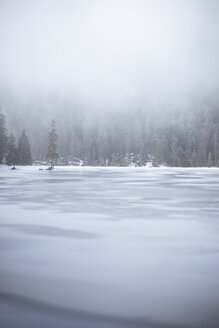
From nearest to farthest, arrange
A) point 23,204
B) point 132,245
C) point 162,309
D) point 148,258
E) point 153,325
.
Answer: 1. point 153,325
2. point 162,309
3. point 148,258
4. point 132,245
5. point 23,204

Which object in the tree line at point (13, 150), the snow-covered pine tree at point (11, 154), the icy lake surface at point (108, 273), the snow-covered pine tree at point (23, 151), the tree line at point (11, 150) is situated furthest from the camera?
the snow-covered pine tree at point (23, 151)

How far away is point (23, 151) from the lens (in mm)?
87250

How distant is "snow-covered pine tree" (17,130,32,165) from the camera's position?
85.9 m

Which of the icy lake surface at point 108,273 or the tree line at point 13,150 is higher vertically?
the tree line at point 13,150

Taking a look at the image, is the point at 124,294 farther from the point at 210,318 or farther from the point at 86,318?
the point at 210,318

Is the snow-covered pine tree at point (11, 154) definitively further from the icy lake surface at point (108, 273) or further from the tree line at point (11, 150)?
A: the icy lake surface at point (108, 273)

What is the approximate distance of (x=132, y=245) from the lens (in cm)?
827

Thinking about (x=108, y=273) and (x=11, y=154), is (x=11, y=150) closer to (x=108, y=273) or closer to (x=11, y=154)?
(x=11, y=154)

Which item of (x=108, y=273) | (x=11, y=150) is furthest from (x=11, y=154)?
(x=108, y=273)

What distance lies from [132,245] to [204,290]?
321cm

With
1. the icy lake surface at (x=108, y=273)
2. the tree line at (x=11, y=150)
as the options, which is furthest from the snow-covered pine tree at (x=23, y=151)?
the icy lake surface at (x=108, y=273)

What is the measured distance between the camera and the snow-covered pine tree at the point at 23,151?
85938 mm

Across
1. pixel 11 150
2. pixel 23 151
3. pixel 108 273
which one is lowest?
pixel 108 273

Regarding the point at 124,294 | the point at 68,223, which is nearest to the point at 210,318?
the point at 124,294
